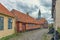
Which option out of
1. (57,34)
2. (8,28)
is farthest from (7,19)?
(57,34)

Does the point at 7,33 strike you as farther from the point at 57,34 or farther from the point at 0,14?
the point at 57,34

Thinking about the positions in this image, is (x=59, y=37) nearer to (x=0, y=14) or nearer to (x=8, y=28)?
(x=0, y=14)

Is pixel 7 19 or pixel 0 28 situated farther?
pixel 7 19

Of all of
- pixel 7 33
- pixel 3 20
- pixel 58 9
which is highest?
pixel 58 9

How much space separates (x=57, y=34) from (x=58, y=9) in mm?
8514

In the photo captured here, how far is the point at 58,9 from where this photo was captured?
20062 mm

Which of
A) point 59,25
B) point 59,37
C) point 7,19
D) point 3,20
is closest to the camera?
point 59,37

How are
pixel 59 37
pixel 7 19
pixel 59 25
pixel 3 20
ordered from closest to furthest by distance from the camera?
1. pixel 59 37
2. pixel 59 25
3. pixel 3 20
4. pixel 7 19

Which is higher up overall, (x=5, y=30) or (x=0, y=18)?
(x=0, y=18)

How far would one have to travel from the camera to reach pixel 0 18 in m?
19.9

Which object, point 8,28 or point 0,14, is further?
point 8,28

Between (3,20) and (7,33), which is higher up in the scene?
(3,20)

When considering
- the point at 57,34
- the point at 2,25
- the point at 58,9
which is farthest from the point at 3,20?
the point at 57,34

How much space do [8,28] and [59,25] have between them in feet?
25.6
